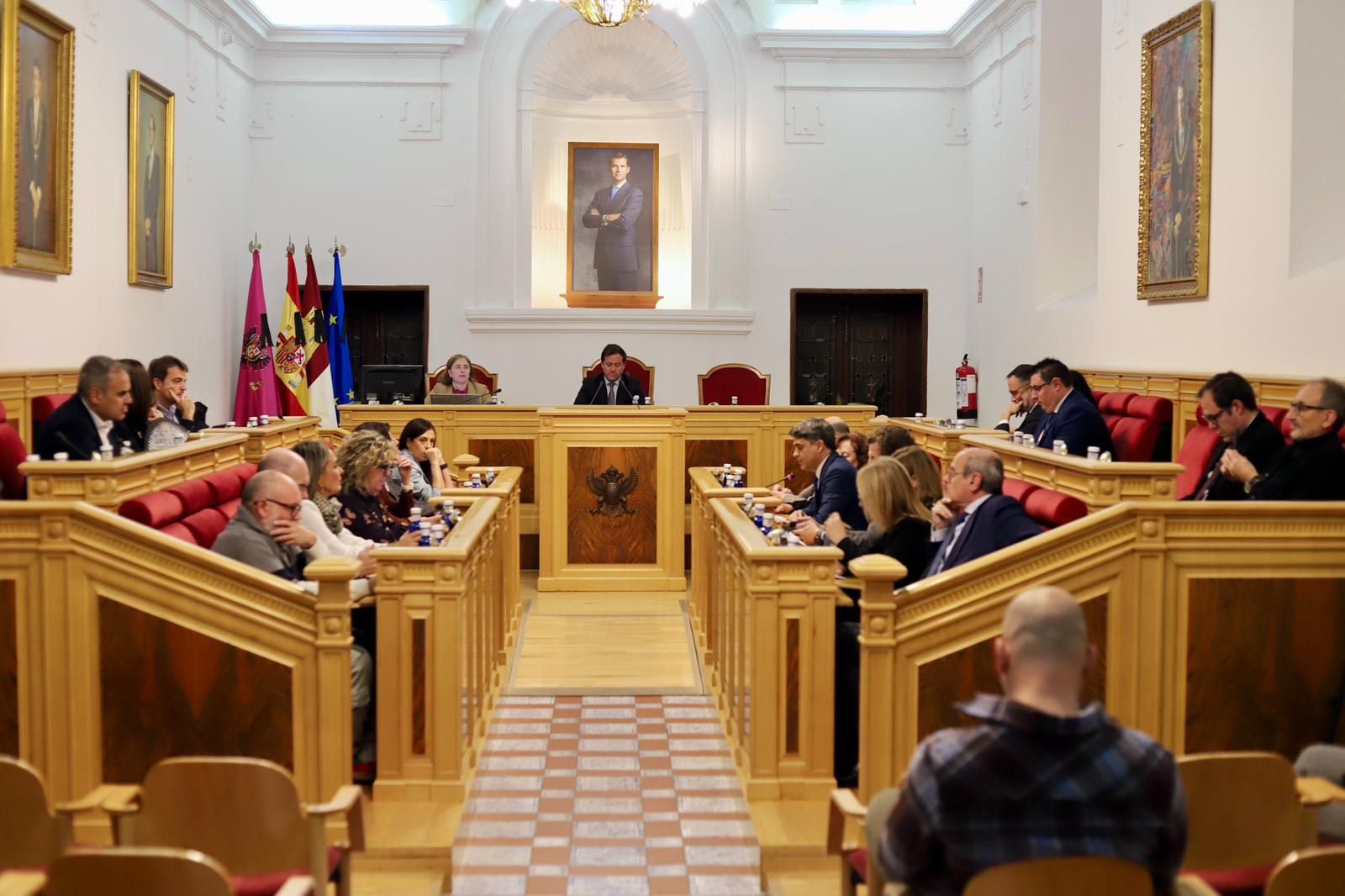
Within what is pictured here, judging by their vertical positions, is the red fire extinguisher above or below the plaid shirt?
above

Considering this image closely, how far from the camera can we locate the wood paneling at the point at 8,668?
448 cm

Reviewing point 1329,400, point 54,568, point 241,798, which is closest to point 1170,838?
point 241,798

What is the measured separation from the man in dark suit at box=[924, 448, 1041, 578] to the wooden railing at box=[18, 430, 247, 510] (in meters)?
2.98

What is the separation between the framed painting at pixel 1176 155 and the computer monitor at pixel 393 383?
5.64m

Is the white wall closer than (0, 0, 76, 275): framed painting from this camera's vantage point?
No

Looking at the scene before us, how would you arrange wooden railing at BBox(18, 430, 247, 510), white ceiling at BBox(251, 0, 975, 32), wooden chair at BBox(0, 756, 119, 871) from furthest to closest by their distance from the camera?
white ceiling at BBox(251, 0, 975, 32) → wooden railing at BBox(18, 430, 247, 510) → wooden chair at BBox(0, 756, 119, 871)

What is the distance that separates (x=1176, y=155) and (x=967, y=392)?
210 inches

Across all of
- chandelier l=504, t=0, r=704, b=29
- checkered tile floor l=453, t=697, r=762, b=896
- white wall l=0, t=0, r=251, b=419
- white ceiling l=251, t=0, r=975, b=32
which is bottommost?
checkered tile floor l=453, t=697, r=762, b=896

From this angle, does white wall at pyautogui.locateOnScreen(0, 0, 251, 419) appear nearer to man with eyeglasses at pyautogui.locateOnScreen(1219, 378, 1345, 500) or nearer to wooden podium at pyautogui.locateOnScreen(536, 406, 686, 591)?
wooden podium at pyautogui.locateOnScreen(536, 406, 686, 591)

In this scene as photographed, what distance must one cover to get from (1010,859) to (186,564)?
9.74 ft

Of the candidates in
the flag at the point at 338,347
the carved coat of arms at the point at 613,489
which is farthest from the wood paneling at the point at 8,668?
the flag at the point at 338,347

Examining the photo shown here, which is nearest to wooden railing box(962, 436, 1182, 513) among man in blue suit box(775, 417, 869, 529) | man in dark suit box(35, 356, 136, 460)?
man in blue suit box(775, 417, 869, 529)

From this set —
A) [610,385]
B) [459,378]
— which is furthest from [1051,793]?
[459,378]

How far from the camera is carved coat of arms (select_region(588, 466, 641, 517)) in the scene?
980cm
